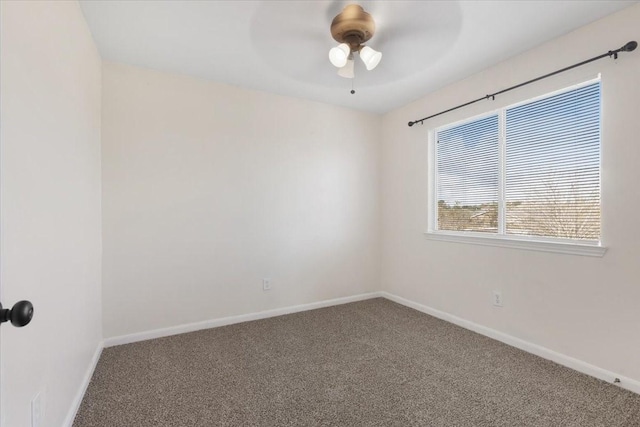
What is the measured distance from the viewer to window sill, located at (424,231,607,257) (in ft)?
6.76

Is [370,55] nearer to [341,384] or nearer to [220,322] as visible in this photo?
[341,384]

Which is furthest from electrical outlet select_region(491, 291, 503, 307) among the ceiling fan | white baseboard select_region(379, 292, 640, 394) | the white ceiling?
the ceiling fan

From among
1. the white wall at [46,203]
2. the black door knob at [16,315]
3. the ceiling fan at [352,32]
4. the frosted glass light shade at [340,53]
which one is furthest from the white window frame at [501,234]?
the white wall at [46,203]

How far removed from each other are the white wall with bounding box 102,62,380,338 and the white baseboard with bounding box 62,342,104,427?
0.90 ft

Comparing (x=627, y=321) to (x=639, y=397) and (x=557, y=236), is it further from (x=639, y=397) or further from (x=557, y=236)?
(x=557, y=236)

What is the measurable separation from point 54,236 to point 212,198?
1.54 metres

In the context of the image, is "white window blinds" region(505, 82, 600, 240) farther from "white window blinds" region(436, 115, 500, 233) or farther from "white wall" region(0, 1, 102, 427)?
"white wall" region(0, 1, 102, 427)

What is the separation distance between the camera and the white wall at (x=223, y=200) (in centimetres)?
255

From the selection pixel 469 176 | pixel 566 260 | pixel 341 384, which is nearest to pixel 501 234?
pixel 566 260

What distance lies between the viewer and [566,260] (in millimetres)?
2182

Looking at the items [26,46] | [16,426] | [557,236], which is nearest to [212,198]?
[26,46]

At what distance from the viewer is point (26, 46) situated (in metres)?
1.13

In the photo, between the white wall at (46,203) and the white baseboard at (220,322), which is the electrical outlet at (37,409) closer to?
the white wall at (46,203)

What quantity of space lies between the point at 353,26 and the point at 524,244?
2.06 meters
